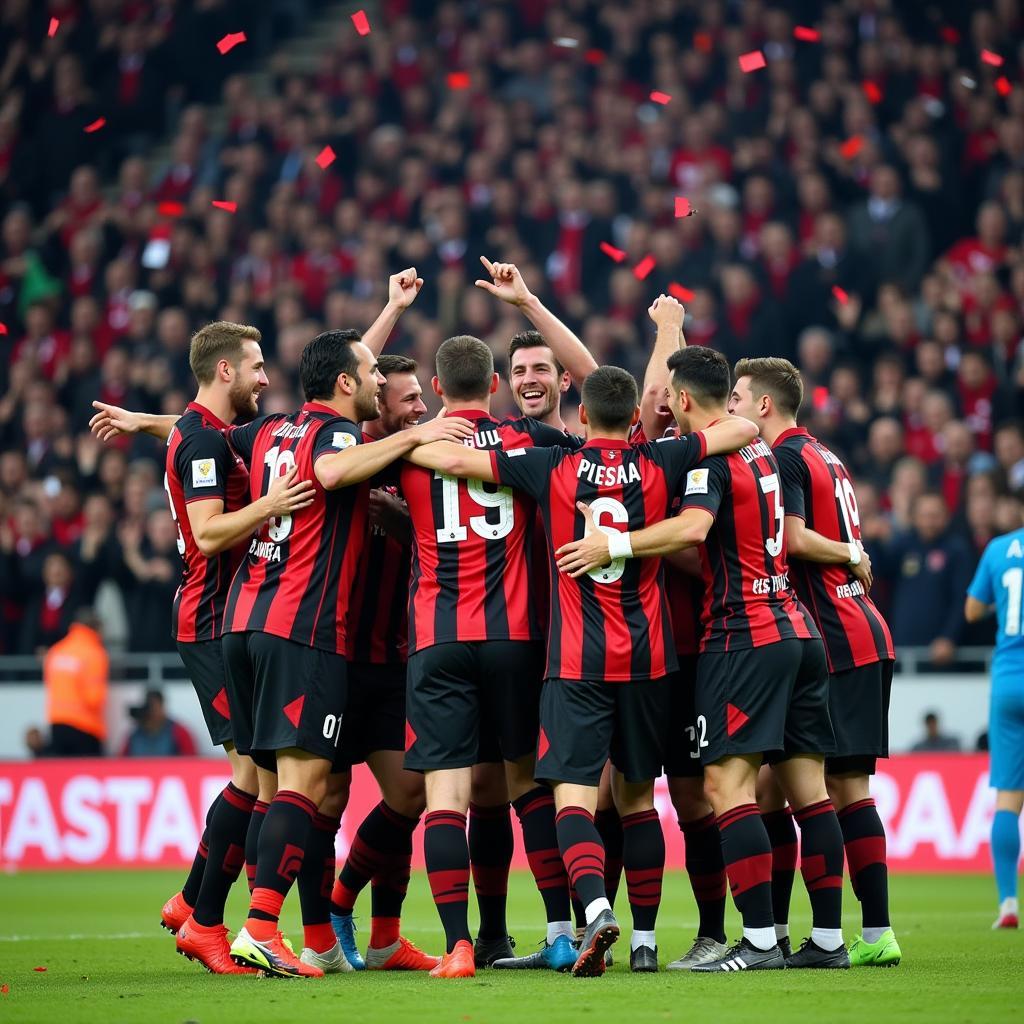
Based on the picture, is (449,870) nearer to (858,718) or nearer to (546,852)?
(546,852)

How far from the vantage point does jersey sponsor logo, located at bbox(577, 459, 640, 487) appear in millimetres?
6926

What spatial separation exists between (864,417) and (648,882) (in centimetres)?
892

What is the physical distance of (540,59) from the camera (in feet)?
65.8

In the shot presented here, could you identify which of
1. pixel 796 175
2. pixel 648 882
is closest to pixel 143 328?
pixel 796 175

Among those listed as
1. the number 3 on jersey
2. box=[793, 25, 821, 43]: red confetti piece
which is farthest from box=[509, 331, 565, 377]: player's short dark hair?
box=[793, 25, 821, 43]: red confetti piece

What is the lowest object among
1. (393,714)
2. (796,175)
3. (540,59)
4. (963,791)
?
(963,791)

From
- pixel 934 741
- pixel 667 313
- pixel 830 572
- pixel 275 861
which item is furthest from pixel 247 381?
pixel 934 741

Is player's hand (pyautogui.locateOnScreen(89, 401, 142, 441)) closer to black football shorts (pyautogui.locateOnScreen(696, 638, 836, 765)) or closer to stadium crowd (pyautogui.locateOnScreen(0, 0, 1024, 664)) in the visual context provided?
black football shorts (pyautogui.locateOnScreen(696, 638, 836, 765))

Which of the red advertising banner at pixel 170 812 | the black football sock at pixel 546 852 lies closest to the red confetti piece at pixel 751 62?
the red advertising banner at pixel 170 812

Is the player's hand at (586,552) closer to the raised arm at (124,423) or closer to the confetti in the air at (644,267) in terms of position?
the raised arm at (124,423)

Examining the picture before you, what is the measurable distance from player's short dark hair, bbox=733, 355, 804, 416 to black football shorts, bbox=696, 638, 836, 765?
46.5 inches

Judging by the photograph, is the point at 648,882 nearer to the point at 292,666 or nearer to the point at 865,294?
the point at 292,666

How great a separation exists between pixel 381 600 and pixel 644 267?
31.4 feet

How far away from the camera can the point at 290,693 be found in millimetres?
6840
